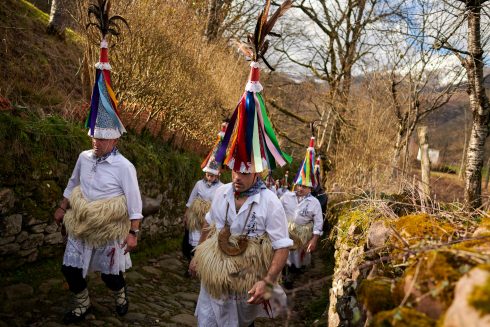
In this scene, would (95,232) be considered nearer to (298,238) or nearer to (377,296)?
(377,296)

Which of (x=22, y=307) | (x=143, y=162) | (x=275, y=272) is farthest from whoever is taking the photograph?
(x=143, y=162)

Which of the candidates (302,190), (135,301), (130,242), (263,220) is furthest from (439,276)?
(302,190)

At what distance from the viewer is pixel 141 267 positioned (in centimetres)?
691

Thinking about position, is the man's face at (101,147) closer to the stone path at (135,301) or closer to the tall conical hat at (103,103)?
the tall conical hat at (103,103)

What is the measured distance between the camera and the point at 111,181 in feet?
13.9

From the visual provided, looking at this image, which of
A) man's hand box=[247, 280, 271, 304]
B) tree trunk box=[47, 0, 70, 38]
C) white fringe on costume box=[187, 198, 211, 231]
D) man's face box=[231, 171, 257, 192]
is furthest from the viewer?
tree trunk box=[47, 0, 70, 38]

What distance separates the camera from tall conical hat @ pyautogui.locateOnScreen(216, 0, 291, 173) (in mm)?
3447

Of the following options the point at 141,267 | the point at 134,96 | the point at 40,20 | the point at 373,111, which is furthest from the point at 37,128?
the point at 373,111

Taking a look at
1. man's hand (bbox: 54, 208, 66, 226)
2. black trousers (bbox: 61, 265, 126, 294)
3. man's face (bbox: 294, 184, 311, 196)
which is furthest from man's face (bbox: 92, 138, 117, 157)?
man's face (bbox: 294, 184, 311, 196)

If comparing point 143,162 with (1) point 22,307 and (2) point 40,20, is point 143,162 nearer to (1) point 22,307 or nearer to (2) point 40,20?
(1) point 22,307

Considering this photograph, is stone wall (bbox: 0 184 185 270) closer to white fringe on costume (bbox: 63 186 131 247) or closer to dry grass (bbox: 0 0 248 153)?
white fringe on costume (bbox: 63 186 131 247)

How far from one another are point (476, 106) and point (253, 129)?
15.0 ft

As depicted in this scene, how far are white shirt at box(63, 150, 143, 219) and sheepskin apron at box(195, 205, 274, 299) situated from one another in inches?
48.1

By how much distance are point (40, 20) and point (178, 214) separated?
6.85 metres
